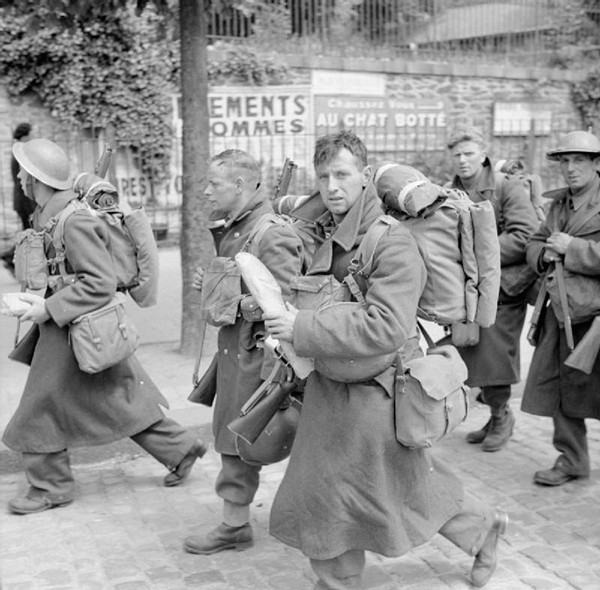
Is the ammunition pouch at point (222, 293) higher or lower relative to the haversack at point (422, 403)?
higher

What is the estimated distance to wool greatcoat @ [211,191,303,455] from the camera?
4.28m

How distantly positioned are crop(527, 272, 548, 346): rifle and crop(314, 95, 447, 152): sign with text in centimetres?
954

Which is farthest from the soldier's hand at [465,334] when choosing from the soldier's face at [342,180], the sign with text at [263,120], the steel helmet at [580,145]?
the sign with text at [263,120]

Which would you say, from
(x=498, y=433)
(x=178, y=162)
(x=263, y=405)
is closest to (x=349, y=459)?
(x=263, y=405)

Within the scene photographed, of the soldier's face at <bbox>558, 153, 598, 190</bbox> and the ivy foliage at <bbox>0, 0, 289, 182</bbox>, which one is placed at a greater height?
the ivy foliage at <bbox>0, 0, 289, 182</bbox>

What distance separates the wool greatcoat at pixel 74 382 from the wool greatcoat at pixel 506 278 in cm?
191

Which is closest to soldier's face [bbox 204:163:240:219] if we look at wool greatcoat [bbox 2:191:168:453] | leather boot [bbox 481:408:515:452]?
wool greatcoat [bbox 2:191:168:453]

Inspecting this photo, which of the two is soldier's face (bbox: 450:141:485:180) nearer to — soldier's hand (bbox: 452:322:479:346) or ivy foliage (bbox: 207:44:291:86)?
soldier's hand (bbox: 452:322:479:346)

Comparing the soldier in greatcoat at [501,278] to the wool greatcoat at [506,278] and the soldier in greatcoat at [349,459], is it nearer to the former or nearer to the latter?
the wool greatcoat at [506,278]

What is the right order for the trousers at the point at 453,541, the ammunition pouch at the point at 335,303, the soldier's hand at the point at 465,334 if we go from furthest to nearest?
the soldier's hand at the point at 465,334 → the trousers at the point at 453,541 → the ammunition pouch at the point at 335,303

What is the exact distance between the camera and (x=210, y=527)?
484 cm

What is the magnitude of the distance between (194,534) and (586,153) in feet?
8.72

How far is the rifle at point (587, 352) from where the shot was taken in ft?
16.0

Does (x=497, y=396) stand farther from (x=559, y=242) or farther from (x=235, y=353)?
(x=235, y=353)
